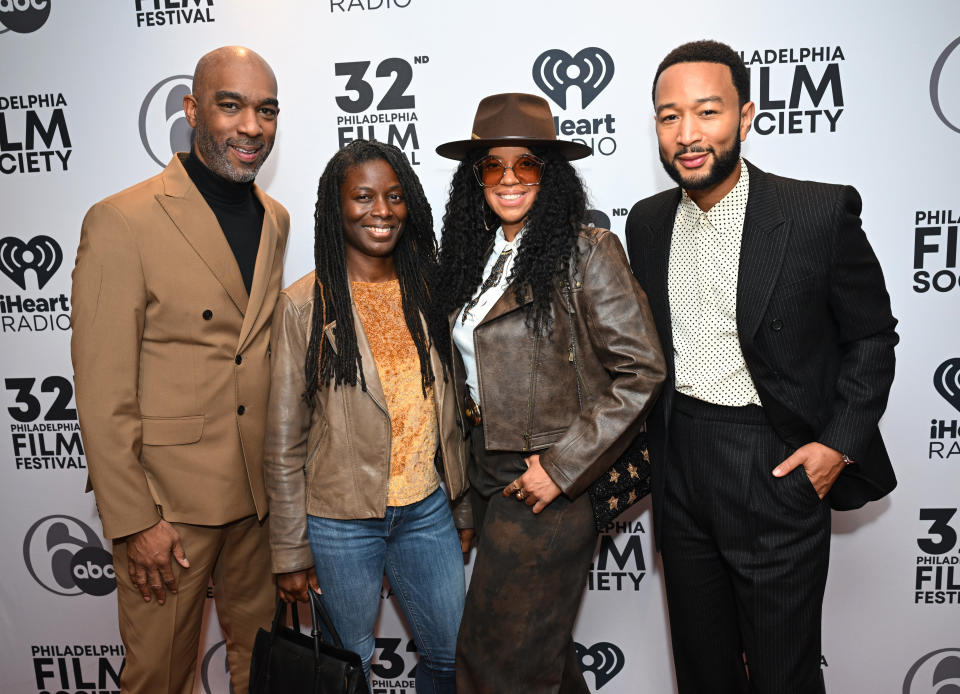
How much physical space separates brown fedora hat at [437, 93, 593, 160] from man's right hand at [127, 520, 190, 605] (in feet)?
5.41

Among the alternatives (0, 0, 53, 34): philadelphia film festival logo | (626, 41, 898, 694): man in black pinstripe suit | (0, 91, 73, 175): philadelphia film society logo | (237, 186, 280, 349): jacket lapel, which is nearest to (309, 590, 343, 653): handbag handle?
(237, 186, 280, 349): jacket lapel

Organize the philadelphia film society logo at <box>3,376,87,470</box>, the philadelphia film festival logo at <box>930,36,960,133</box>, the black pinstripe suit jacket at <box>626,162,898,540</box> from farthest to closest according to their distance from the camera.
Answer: the philadelphia film society logo at <box>3,376,87,470</box>, the philadelphia film festival logo at <box>930,36,960,133</box>, the black pinstripe suit jacket at <box>626,162,898,540</box>

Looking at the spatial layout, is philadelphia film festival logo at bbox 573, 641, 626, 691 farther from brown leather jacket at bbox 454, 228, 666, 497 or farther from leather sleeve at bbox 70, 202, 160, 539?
leather sleeve at bbox 70, 202, 160, 539

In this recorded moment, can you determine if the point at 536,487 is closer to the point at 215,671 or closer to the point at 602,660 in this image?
the point at 602,660

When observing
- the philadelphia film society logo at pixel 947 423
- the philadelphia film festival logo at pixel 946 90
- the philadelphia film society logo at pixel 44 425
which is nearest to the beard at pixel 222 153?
the philadelphia film society logo at pixel 44 425

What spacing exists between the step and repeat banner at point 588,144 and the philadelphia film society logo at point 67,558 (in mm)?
21

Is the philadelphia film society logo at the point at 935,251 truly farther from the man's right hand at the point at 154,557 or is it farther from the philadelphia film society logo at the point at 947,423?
the man's right hand at the point at 154,557

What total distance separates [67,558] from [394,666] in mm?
1737

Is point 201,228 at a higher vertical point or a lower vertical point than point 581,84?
lower

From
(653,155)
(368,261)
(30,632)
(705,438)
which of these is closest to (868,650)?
(705,438)

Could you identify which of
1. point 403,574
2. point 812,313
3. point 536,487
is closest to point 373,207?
point 536,487

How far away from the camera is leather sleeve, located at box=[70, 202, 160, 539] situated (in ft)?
6.74

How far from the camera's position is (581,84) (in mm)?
2756

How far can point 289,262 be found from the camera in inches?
119
